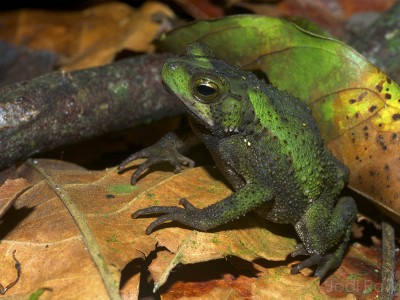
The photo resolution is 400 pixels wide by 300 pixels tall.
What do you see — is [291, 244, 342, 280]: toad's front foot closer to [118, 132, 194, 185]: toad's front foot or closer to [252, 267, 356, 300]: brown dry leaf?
[252, 267, 356, 300]: brown dry leaf

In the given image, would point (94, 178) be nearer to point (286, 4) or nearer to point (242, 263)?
point (242, 263)

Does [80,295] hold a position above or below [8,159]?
above

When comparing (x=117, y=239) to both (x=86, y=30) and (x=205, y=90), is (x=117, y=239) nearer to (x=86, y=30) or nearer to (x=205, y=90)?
(x=205, y=90)

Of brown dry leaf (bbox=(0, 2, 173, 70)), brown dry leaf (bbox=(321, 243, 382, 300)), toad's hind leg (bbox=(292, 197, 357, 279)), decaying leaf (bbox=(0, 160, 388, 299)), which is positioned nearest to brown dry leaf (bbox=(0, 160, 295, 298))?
decaying leaf (bbox=(0, 160, 388, 299))

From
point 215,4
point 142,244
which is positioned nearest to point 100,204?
point 142,244

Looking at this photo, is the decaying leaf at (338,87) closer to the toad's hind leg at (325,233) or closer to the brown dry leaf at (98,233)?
the toad's hind leg at (325,233)

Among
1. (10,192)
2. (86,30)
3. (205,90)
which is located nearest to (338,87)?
(205,90)
